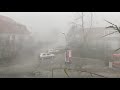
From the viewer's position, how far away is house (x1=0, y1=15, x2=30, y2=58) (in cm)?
378

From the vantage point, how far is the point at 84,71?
3795 mm

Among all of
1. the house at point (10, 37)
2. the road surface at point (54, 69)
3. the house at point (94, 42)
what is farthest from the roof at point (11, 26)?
the house at point (94, 42)

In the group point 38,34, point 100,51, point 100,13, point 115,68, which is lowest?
point 115,68

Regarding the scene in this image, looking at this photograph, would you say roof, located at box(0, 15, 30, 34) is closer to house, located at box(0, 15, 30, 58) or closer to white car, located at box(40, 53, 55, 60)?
house, located at box(0, 15, 30, 58)

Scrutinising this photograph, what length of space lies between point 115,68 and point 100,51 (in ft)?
1.23

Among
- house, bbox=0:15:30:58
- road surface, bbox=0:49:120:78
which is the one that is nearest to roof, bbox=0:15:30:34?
house, bbox=0:15:30:58

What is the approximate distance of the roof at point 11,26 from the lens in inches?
148

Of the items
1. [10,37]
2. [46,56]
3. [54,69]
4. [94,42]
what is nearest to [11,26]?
[10,37]

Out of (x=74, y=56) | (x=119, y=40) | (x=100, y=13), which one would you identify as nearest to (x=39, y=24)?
(x=74, y=56)

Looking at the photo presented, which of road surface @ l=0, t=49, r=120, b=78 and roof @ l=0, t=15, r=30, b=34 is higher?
roof @ l=0, t=15, r=30, b=34

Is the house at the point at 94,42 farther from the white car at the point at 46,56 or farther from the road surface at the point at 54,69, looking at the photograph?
the white car at the point at 46,56

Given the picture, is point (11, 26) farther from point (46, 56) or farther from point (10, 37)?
point (46, 56)

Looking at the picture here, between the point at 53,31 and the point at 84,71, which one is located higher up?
the point at 53,31

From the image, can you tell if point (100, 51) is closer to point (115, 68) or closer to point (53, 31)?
point (115, 68)
